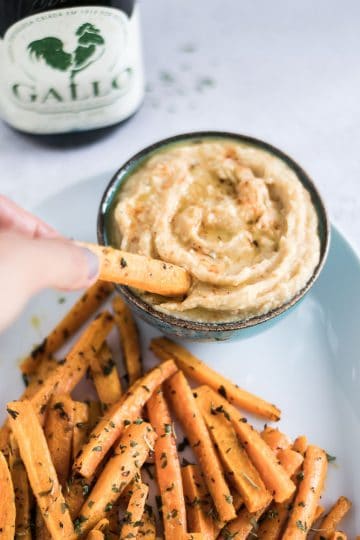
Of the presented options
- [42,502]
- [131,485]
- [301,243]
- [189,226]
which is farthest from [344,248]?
[42,502]

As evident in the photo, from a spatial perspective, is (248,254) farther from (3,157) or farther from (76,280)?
(3,157)

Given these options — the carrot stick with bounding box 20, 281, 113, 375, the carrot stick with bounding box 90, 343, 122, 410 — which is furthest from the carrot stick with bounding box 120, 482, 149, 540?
the carrot stick with bounding box 20, 281, 113, 375

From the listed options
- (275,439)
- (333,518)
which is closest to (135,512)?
(275,439)

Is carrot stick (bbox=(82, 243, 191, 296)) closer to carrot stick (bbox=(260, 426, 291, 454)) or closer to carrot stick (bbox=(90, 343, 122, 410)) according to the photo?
carrot stick (bbox=(90, 343, 122, 410))

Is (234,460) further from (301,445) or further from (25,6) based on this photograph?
(25,6)

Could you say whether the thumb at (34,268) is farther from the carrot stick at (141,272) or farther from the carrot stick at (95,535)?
the carrot stick at (95,535)

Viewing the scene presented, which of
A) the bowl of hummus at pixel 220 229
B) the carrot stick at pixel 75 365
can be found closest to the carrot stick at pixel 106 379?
the carrot stick at pixel 75 365

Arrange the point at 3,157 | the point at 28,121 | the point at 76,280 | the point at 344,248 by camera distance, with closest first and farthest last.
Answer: the point at 76,280
the point at 344,248
the point at 28,121
the point at 3,157
